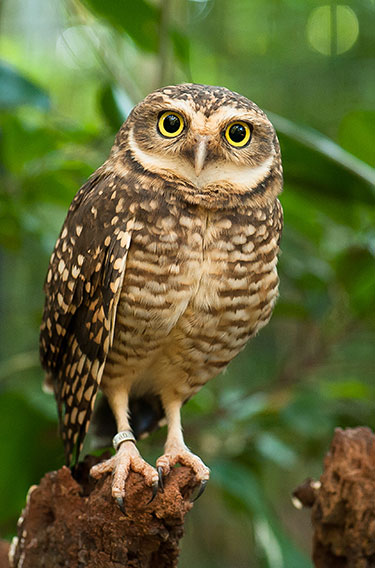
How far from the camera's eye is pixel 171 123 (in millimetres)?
1328

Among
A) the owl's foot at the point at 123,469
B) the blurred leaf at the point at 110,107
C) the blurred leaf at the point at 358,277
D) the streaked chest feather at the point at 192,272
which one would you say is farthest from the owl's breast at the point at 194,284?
the blurred leaf at the point at 358,277

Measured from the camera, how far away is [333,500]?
4.83 feet

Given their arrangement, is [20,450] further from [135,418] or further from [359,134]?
[359,134]

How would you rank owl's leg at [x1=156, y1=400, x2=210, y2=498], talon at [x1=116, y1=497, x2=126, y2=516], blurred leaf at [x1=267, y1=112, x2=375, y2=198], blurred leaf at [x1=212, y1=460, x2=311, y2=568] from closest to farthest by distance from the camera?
talon at [x1=116, y1=497, x2=126, y2=516], owl's leg at [x1=156, y1=400, x2=210, y2=498], blurred leaf at [x1=267, y1=112, x2=375, y2=198], blurred leaf at [x1=212, y1=460, x2=311, y2=568]

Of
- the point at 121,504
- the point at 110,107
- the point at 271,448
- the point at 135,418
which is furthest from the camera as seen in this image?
the point at 271,448

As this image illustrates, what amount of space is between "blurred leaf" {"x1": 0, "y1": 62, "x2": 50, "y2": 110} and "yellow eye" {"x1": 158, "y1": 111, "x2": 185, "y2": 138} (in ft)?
2.01

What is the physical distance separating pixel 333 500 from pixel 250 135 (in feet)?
2.77

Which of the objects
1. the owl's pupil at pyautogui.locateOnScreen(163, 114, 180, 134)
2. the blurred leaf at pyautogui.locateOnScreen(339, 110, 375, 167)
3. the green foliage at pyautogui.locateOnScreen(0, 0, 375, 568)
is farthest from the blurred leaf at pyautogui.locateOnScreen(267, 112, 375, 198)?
the owl's pupil at pyautogui.locateOnScreen(163, 114, 180, 134)

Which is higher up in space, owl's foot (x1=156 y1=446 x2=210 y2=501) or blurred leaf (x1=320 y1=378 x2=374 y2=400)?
blurred leaf (x1=320 y1=378 x2=374 y2=400)

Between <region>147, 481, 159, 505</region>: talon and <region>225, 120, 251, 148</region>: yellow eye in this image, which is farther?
<region>225, 120, 251, 148</region>: yellow eye

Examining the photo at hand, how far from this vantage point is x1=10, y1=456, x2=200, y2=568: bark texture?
1.21 meters

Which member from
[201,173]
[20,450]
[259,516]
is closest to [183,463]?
[201,173]

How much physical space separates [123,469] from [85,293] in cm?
38

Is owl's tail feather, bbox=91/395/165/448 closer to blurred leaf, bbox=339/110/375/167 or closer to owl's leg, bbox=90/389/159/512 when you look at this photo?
owl's leg, bbox=90/389/159/512
